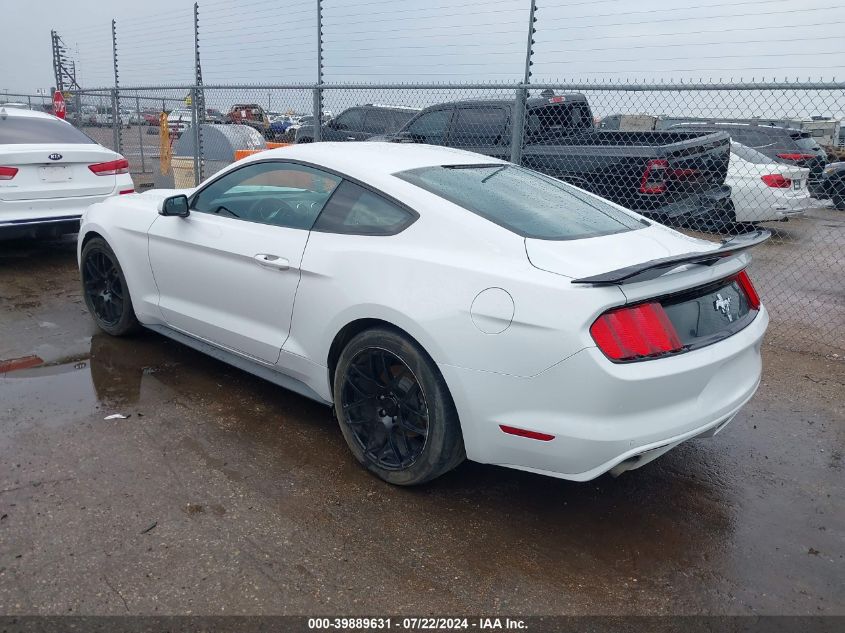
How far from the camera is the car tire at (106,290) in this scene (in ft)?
15.9

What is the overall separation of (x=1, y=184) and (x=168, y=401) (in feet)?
13.0

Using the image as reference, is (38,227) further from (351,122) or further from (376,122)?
(376,122)

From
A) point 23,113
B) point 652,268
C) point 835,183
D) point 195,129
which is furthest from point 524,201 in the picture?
point 835,183

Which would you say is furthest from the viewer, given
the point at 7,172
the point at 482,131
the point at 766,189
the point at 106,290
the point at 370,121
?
the point at 370,121

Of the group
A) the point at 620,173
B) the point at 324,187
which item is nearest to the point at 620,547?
the point at 324,187

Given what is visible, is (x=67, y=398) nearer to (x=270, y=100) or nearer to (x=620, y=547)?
(x=620, y=547)

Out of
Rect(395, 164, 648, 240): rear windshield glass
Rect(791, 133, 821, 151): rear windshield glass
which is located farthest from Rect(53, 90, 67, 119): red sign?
Rect(395, 164, 648, 240): rear windshield glass

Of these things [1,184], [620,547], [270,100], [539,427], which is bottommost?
[620,547]

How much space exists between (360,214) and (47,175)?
4.97 m

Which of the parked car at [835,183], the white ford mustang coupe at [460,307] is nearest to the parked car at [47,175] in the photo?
the white ford mustang coupe at [460,307]

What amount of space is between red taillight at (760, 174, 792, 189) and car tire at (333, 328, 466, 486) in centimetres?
879

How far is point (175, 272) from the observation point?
428 cm

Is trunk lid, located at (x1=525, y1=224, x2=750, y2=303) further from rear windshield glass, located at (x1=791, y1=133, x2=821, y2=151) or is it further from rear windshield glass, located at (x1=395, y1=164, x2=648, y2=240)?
rear windshield glass, located at (x1=791, y1=133, x2=821, y2=151)

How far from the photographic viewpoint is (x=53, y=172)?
7.04 m
